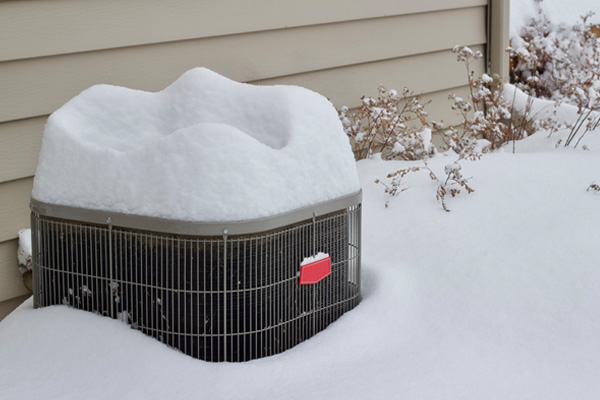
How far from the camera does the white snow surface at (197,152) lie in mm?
2467

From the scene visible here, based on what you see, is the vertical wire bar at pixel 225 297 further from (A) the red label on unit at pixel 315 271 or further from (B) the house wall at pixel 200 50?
(B) the house wall at pixel 200 50

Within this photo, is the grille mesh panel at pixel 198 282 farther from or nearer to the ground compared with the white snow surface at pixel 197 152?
nearer to the ground

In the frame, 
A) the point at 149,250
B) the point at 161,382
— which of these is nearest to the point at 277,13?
the point at 149,250

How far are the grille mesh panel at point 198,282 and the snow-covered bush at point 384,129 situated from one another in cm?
157

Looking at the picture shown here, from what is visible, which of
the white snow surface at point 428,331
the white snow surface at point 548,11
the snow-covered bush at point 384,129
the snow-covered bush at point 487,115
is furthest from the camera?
the white snow surface at point 548,11

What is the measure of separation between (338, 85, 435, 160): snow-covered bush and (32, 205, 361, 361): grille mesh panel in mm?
1571

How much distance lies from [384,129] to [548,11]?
415 centimetres

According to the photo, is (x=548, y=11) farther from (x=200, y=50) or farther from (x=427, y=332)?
(x=427, y=332)

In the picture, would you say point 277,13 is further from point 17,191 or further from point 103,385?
point 103,385

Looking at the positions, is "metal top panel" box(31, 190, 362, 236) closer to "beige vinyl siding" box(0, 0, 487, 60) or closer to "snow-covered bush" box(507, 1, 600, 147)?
"beige vinyl siding" box(0, 0, 487, 60)

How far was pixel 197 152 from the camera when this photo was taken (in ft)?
8.11

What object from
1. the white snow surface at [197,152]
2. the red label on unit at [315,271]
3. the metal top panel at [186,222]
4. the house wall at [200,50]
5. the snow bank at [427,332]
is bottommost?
the snow bank at [427,332]

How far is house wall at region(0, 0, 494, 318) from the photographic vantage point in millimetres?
3186

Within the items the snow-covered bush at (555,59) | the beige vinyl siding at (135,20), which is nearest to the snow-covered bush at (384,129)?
the beige vinyl siding at (135,20)
